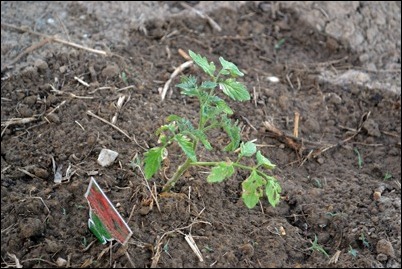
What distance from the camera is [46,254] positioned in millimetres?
2133

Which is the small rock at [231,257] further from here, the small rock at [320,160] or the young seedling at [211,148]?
the small rock at [320,160]

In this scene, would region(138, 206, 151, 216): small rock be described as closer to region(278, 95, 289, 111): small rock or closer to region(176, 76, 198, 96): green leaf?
region(176, 76, 198, 96): green leaf

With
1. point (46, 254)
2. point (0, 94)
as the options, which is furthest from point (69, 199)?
point (0, 94)

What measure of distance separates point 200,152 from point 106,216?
0.66 meters

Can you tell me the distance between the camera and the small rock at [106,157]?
2.43 meters

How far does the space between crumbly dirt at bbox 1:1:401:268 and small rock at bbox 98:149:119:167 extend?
0.9 inches

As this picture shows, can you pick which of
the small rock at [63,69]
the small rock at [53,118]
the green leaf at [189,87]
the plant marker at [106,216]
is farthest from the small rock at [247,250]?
the small rock at [63,69]

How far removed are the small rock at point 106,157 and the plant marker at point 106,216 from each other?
37 centimetres

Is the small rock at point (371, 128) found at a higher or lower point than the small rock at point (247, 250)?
higher

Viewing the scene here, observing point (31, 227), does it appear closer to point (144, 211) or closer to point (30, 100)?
point (144, 211)

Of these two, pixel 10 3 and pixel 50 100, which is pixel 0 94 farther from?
pixel 10 3

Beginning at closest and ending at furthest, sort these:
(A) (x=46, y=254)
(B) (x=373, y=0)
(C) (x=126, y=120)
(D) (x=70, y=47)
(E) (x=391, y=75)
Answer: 1. (A) (x=46, y=254)
2. (C) (x=126, y=120)
3. (D) (x=70, y=47)
4. (E) (x=391, y=75)
5. (B) (x=373, y=0)

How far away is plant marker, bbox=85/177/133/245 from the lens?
1.98 metres

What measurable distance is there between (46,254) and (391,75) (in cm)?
204
